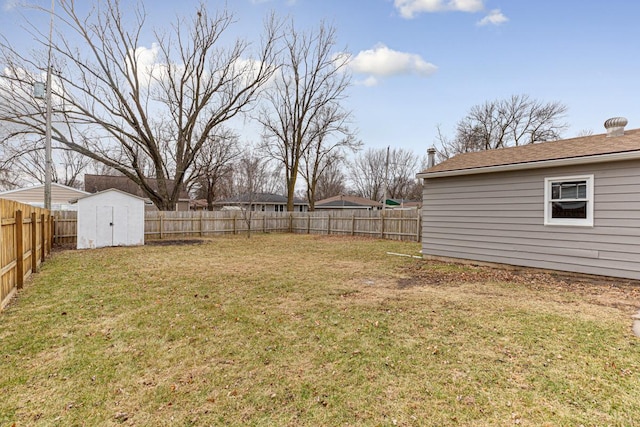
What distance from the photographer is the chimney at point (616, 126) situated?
6.94m

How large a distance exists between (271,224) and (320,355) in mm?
17288

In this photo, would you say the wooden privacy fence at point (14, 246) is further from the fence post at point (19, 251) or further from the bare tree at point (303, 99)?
the bare tree at point (303, 99)

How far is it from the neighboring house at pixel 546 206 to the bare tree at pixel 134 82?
1523 centimetres

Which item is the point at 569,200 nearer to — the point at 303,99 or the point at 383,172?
A: the point at 303,99

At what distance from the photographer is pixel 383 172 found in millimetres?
44406

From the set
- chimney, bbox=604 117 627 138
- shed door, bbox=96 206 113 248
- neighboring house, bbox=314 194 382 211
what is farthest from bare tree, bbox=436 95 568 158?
shed door, bbox=96 206 113 248

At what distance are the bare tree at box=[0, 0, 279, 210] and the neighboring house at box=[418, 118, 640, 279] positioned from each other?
50.0 feet

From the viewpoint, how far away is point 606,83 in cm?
1111

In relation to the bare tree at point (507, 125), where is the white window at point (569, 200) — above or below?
below

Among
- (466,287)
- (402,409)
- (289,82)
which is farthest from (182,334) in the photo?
(289,82)

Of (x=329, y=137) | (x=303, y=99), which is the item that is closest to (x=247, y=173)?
(x=303, y=99)

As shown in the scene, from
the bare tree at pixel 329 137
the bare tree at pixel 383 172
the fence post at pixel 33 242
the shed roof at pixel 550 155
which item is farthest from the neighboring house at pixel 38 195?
the bare tree at pixel 383 172

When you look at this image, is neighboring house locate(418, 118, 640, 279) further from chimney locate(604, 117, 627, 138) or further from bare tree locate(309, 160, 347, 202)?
bare tree locate(309, 160, 347, 202)

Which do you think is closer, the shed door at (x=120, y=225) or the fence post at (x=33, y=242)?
the fence post at (x=33, y=242)
